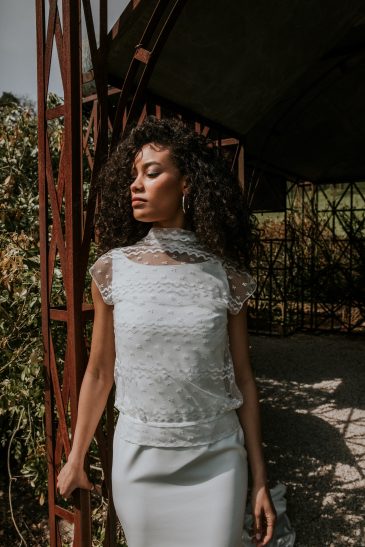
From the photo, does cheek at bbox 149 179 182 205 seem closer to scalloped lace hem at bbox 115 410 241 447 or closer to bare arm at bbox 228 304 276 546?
bare arm at bbox 228 304 276 546

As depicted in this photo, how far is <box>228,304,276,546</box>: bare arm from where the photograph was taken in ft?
4.48

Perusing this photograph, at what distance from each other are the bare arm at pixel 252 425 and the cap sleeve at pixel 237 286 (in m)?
0.03

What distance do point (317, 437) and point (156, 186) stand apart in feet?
11.4

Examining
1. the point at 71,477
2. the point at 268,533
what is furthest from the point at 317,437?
the point at 71,477

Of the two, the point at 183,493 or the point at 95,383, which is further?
the point at 95,383

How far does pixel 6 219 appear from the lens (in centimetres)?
323

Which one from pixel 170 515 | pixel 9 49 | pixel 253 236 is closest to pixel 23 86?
pixel 9 49

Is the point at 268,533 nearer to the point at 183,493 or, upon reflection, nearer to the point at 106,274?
the point at 183,493

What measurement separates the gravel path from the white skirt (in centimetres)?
189

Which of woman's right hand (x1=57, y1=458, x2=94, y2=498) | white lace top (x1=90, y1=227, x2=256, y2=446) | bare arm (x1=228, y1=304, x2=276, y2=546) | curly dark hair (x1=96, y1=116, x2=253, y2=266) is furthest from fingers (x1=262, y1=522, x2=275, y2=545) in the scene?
curly dark hair (x1=96, y1=116, x2=253, y2=266)

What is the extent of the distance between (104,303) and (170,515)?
2.02 ft

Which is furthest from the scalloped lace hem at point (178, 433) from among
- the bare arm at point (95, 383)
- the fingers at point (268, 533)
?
the fingers at point (268, 533)

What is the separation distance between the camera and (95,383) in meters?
1.47

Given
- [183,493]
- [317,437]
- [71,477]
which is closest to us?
[183,493]
